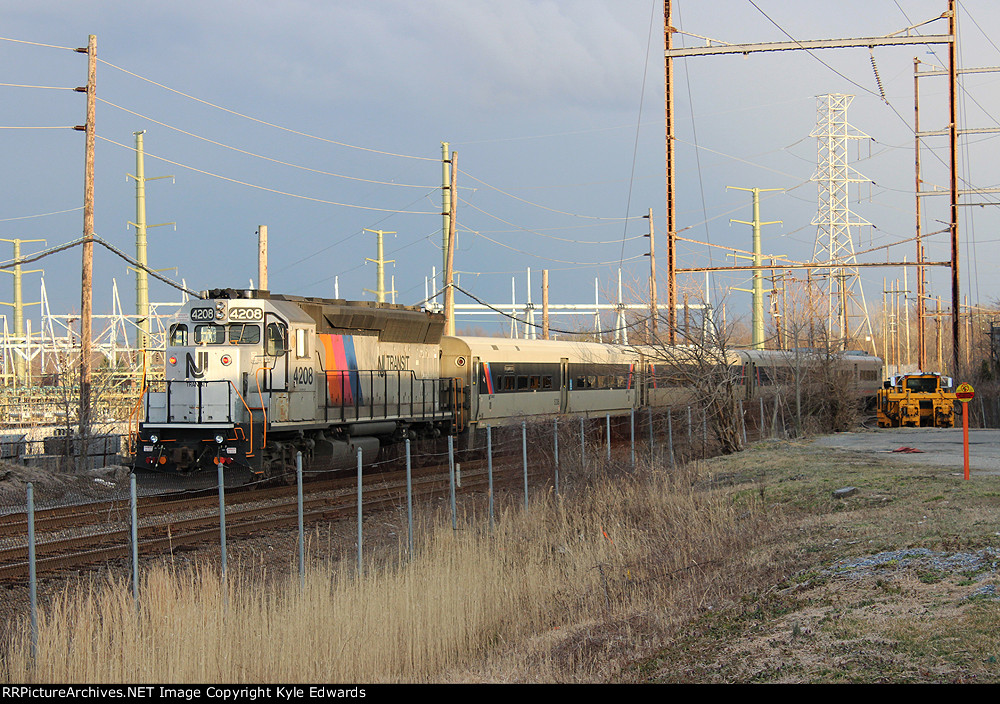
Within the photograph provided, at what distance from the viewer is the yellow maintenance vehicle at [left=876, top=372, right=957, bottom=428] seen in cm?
3250

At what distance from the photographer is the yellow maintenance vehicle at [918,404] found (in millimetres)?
32500

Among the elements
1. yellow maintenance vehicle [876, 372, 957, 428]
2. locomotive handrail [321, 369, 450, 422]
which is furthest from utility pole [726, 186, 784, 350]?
locomotive handrail [321, 369, 450, 422]

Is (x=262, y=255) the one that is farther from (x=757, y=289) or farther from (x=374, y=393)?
(x=757, y=289)

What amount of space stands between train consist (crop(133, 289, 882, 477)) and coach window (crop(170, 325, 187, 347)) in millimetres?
31

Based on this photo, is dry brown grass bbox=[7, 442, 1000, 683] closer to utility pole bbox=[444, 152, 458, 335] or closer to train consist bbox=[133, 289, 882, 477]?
train consist bbox=[133, 289, 882, 477]

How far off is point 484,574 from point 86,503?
9.24 m

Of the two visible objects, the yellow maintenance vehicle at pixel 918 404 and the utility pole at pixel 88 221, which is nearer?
the utility pole at pixel 88 221

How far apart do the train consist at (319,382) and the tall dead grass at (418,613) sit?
23.4 feet

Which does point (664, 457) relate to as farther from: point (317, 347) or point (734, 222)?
point (734, 222)

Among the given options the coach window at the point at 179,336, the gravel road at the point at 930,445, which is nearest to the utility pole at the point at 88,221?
the coach window at the point at 179,336

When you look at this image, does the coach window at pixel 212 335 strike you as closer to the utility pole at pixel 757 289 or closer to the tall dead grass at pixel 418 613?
the tall dead grass at pixel 418 613

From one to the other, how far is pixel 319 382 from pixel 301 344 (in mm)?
980

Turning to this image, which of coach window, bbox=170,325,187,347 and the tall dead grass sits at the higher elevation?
coach window, bbox=170,325,187,347
